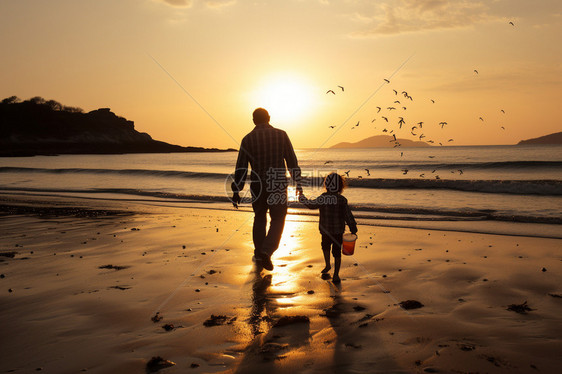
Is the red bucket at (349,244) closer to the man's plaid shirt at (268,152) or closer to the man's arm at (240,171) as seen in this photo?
the man's plaid shirt at (268,152)

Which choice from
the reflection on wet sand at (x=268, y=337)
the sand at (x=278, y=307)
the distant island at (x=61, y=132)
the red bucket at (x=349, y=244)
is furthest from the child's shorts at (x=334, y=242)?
the distant island at (x=61, y=132)

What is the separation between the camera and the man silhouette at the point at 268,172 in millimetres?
6109

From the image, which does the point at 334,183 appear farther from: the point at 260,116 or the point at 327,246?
the point at 260,116

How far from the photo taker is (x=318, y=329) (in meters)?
3.77

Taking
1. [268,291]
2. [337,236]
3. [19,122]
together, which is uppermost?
[19,122]

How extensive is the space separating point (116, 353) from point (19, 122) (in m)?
126

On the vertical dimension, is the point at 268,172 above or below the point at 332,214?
above

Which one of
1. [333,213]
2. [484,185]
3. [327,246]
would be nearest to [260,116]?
[333,213]

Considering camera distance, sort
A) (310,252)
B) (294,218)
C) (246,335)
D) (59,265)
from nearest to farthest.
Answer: (246,335)
(59,265)
(310,252)
(294,218)

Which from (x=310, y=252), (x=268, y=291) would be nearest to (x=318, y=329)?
(x=268, y=291)

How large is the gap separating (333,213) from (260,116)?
1.88 m

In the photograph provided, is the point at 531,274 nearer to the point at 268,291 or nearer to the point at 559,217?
the point at 268,291

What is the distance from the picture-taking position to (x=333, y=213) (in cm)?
603

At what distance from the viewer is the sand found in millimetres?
3176
